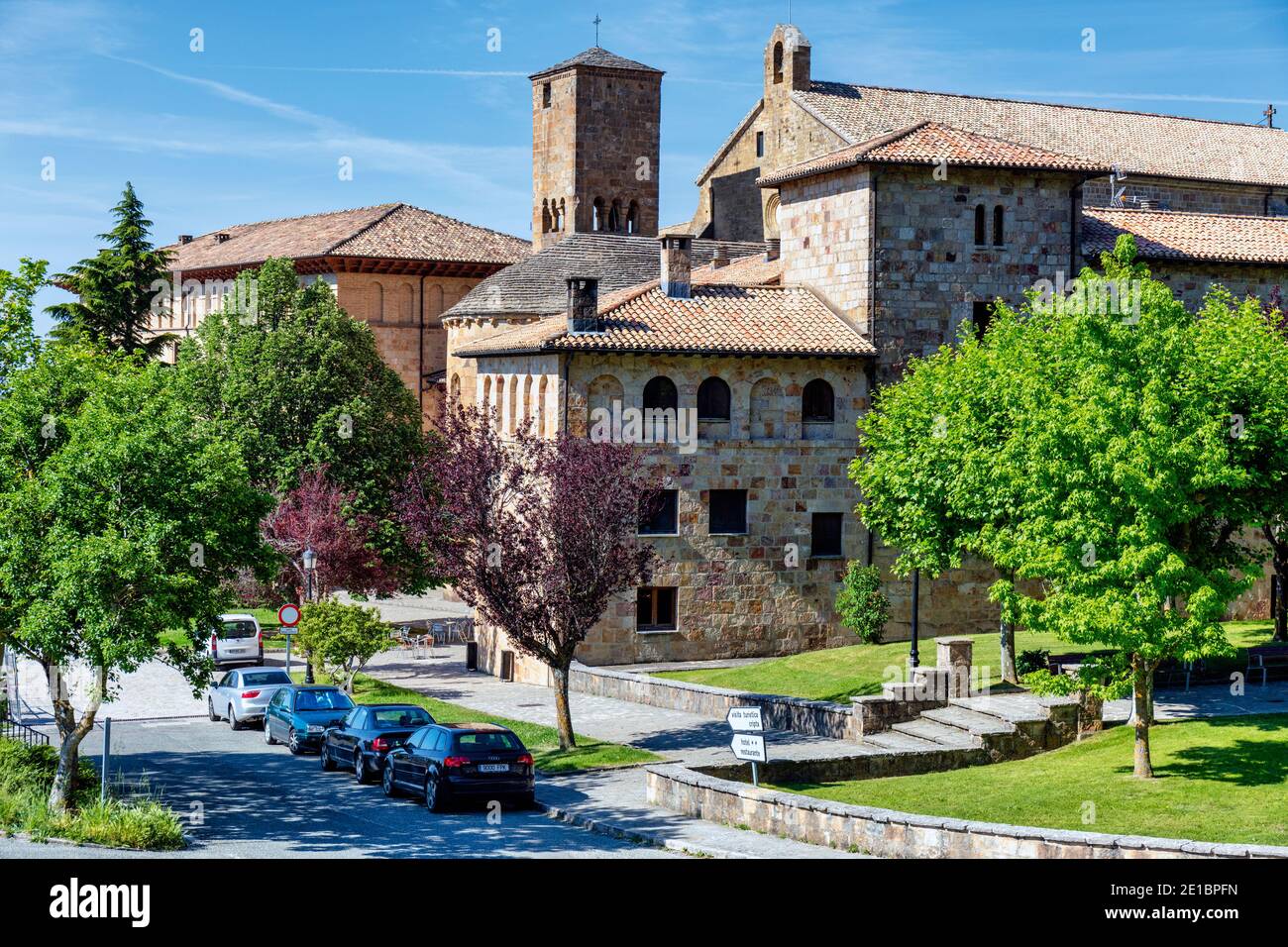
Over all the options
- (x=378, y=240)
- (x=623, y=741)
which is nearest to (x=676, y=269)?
(x=623, y=741)

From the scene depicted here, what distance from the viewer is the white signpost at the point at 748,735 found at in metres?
23.2

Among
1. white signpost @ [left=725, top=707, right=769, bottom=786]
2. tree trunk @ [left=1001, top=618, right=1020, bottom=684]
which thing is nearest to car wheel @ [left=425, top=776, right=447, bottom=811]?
white signpost @ [left=725, top=707, right=769, bottom=786]

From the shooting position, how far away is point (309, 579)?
4300 cm

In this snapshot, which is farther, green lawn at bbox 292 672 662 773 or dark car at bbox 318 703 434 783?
green lawn at bbox 292 672 662 773

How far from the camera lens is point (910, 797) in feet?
79.7

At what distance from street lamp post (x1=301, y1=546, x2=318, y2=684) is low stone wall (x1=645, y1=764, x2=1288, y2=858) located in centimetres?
1643

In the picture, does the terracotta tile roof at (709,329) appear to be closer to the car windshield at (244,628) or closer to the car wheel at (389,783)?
the car windshield at (244,628)

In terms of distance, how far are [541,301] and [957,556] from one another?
87.2 feet

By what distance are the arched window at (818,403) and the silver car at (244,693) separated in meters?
15.7

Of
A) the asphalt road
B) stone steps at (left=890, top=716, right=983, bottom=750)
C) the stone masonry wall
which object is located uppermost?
the stone masonry wall

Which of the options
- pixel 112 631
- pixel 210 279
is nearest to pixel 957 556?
pixel 112 631

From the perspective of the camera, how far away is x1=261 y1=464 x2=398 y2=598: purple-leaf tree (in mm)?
43656

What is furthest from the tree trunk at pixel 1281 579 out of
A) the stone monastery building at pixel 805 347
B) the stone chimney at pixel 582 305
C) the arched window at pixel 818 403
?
the stone chimney at pixel 582 305

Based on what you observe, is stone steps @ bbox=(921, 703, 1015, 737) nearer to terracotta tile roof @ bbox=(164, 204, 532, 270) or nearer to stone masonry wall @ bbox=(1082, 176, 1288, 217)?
stone masonry wall @ bbox=(1082, 176, 1288, 217)
